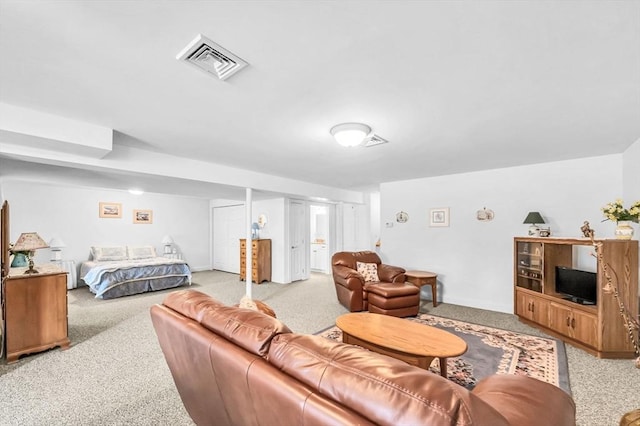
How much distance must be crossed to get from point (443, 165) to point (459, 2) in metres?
3.40

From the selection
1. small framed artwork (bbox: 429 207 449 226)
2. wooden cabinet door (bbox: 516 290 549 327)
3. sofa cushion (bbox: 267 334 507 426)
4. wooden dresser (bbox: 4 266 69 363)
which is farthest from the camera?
small framed artwork (bbox: 429 207 449 226)

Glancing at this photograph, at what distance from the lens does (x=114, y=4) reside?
4.13 ft

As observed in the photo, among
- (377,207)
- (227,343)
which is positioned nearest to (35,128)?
(227,343)

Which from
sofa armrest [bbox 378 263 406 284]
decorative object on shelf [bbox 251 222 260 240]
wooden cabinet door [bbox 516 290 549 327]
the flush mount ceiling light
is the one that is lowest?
wooden cabinet door [bbox 516 290 549 327]

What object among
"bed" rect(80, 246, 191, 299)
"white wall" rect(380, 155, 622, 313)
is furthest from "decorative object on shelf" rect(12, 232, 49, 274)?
"white wall" rect(380, 155, 622, 313)

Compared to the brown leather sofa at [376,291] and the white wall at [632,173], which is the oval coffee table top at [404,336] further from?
the white wall at [632,173]

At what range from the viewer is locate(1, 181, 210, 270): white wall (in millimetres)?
5891

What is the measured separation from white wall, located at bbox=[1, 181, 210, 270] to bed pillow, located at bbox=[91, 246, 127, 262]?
0.21m

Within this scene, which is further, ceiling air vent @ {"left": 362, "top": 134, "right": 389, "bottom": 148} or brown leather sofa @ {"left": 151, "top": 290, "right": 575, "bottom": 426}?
ceiling air vent @ {"left": 362, "top": 134, "right": 389, "bottom": 148}

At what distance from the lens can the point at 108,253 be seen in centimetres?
671

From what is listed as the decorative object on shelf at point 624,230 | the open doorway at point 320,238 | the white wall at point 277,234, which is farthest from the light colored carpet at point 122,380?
the open doorway at point 320,238

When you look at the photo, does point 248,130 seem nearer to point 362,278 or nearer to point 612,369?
point 362,278

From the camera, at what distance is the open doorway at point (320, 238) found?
8052mm

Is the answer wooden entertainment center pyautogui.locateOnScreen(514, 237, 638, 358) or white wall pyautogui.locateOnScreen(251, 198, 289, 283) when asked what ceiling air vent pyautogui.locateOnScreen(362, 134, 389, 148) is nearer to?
wooden entertainment center pyautogui.locateOnScreen(514, 237, 638, 358)
